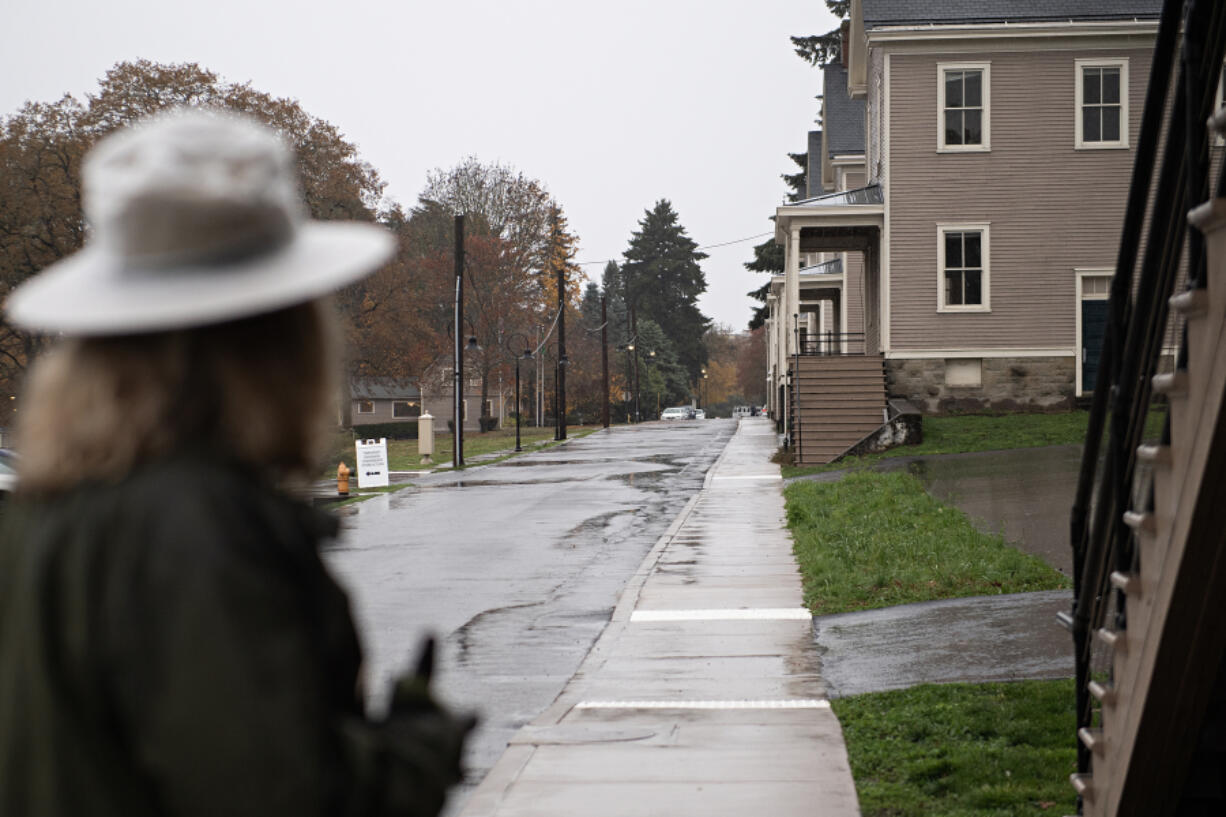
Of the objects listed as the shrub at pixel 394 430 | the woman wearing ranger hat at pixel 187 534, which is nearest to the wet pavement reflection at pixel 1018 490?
the woman wearing ranger hat at pixel 187 534

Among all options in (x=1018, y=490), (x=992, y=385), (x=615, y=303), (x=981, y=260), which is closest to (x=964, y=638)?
(x=1018, y=490)

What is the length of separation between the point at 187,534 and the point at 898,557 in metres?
11.5

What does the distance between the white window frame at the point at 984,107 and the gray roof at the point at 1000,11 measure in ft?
3.26

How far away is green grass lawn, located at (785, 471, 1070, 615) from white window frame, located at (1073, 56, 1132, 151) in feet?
48.5

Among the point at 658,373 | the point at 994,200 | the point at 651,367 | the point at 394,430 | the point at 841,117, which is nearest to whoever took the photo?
the point at 994,200

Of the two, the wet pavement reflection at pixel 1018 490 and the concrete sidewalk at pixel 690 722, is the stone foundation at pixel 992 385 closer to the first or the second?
the wet pavement reflection at pixel 1018 490

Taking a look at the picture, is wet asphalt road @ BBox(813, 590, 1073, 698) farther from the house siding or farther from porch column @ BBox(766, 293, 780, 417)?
porch column @ BBox(766, 293, 780, 417)

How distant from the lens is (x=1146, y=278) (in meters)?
4.58

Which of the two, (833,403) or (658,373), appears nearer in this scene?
(833,403)

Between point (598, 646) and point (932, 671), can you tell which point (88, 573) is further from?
point (598, 646)

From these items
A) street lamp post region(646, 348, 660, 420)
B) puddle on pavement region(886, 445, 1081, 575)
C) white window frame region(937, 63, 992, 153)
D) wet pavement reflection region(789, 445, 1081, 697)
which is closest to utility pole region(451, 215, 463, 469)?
white window frame region(937, 63, 992, 153)

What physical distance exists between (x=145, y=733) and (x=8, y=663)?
26cm

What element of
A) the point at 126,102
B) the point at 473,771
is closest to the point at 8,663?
the point at 473,771

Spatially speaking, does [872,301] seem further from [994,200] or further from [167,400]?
[167,400]
